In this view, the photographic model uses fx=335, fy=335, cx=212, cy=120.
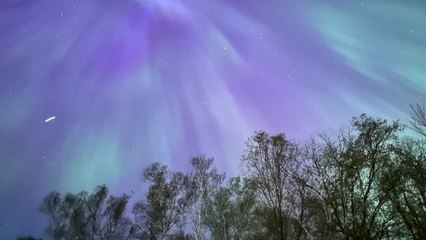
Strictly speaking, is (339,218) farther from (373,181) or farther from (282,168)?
(282,168)

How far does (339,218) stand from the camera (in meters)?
21.6

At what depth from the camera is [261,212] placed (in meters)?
25.2

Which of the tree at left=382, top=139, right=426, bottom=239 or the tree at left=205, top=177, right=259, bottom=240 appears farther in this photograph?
the tree at left=205, top=177, right=259, bottom=240

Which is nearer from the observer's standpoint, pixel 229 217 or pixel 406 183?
pixel 406 183

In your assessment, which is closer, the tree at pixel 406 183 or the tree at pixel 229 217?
the tree at pixel 406 183

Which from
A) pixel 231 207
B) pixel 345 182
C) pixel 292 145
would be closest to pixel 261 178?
pixel 292 145

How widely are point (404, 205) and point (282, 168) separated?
7.80 metres

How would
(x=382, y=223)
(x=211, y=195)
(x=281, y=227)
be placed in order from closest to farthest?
(x=382, y=223) < (x=281, y=227) < (x=211, y=195)

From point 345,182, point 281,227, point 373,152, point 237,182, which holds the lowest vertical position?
point 281,227

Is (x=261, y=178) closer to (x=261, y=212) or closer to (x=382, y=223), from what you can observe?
(x=261, y=212)

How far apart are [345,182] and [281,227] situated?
5.50m


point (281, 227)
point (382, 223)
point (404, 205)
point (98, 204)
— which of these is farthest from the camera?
point (98, 204)

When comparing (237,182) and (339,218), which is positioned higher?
(237,182)

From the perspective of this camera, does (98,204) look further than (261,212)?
Yes
